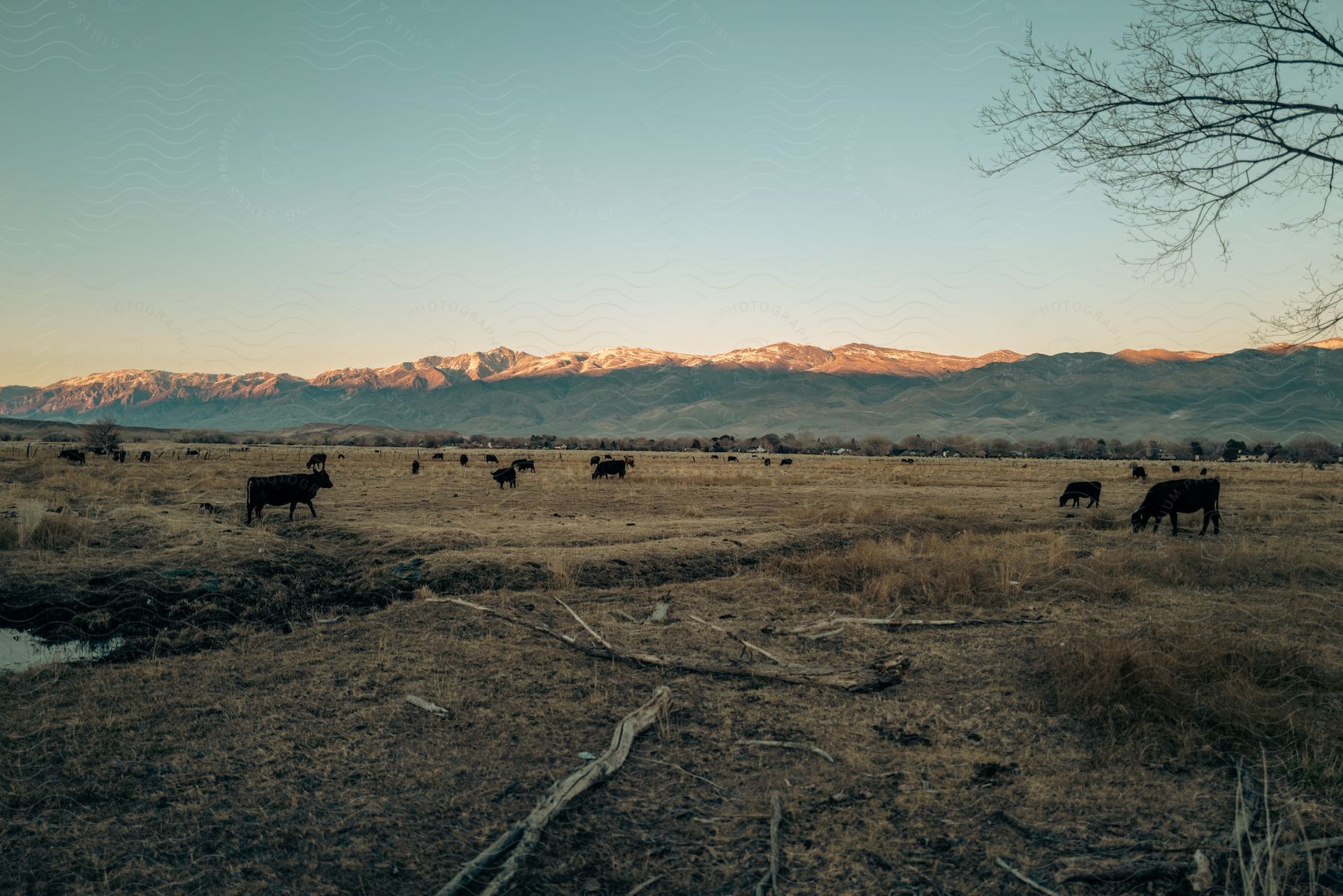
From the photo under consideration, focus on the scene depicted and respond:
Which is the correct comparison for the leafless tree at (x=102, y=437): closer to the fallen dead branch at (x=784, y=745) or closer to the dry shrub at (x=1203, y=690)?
the fallen dead branch at (x=784, y=745)

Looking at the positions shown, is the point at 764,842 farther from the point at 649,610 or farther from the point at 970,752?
the point at 649,610

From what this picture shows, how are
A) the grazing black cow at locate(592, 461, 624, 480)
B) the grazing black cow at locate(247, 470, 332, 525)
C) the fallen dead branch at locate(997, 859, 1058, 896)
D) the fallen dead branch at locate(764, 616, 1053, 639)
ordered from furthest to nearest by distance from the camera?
the grazing black cow at locate(592, 461, 624, 480)
the grazing black cow at locate(247, 470, 332, 525)
the fallen dead branch at locate(764, 616, 1053, 639)
the fallen dead branch at locate(997, 859, 1058, 896)

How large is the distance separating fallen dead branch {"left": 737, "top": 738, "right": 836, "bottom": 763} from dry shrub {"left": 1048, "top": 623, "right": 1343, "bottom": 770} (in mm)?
2436

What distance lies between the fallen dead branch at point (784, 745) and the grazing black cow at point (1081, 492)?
22062 millimetres

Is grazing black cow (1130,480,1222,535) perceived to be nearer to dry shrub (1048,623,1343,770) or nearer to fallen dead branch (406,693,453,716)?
dry shrub (1048,623,1343,770)

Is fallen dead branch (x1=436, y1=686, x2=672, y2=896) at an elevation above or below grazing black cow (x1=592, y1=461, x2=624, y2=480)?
below

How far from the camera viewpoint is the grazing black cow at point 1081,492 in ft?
79.9

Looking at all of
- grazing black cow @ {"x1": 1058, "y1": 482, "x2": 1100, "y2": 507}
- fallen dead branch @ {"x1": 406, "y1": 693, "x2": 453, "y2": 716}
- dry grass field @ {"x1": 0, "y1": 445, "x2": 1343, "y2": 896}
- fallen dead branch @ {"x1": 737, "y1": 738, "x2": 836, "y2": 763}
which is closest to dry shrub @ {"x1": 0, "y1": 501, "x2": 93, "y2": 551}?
dry grass field @ {"x1": 0, "y1": 445, "x2": 1343, "y2": 896}

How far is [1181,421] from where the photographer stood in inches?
5625

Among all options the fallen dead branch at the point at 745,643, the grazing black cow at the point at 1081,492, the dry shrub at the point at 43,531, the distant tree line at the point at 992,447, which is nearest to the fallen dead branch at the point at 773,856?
the fallen dead branch at the point at 745,643

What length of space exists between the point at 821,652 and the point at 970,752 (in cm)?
274

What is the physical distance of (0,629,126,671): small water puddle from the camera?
791cm

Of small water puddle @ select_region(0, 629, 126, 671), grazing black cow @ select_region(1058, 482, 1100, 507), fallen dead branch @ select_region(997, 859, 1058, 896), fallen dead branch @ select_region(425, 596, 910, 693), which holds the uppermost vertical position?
grazing black cow @ select_region(1058, 482, 1100, 507)

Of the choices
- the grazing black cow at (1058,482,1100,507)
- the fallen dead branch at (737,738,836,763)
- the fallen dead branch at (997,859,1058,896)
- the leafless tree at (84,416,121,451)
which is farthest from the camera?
the leafless tree at (84,416,121,451)
